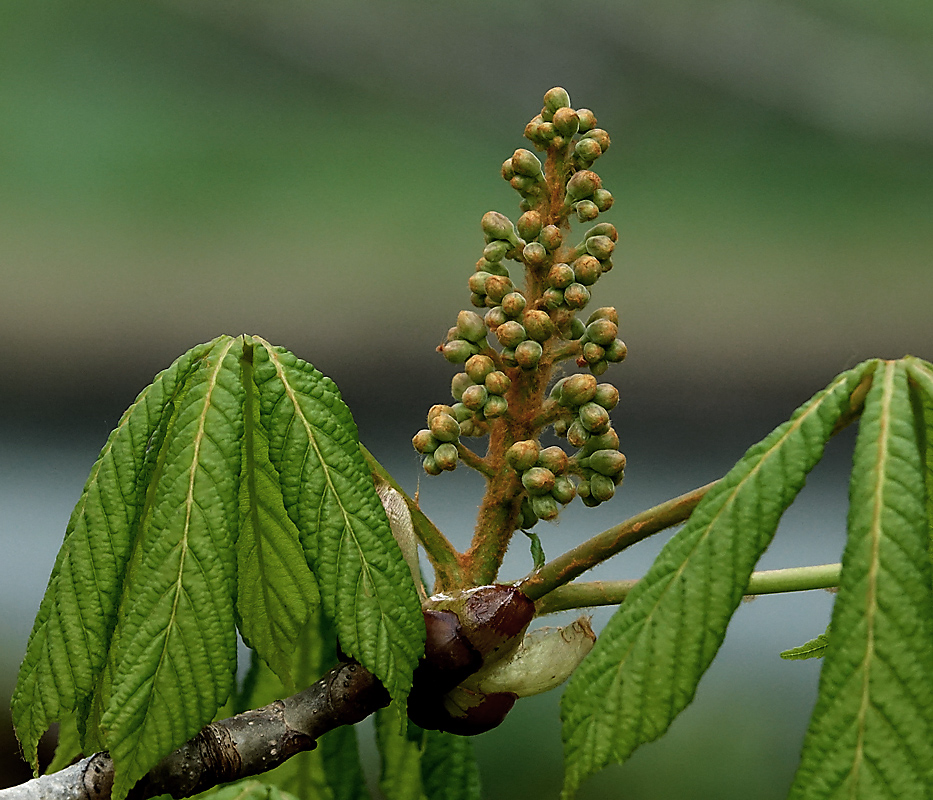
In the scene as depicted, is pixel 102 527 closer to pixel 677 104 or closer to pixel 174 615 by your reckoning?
pixel 174 615

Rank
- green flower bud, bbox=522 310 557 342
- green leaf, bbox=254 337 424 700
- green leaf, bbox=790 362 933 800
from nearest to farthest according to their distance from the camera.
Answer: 1. green leaf, bbox=790 362 933 800
2. green leaf, bbox=254 337 424 700
3. green flower bud, bbox=522 310 557 342

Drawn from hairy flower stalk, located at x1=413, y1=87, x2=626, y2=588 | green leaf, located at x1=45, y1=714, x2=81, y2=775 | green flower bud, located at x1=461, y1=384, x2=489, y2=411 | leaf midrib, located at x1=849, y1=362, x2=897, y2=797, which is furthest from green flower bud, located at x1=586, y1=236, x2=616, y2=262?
green leaf, located at x1=45, y1=714, x2=81, y2=775

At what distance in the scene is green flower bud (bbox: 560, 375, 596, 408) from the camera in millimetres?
528

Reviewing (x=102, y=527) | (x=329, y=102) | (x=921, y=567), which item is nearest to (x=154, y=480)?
(x=102, y=527)

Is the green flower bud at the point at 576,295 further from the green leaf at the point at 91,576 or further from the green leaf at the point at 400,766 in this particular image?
the green leaf at the point at 400,766

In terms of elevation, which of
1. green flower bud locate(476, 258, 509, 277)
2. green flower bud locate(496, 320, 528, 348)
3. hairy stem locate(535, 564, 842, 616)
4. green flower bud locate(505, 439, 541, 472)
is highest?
green flower bud locate(476, 258, 509, 277)

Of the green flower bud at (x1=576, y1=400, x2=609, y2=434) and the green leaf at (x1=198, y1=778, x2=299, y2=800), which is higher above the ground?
the green flower bud at (x1=576, y1=400, x2=609, y2=434)

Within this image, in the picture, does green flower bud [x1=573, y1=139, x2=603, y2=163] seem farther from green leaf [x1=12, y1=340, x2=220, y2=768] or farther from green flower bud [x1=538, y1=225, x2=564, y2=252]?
green leaf [x1=12, y1=340, x2=220, y2=768]

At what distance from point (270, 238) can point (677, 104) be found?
0.84 metres

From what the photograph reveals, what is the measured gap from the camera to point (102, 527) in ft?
1.47

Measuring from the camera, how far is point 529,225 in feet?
1.76

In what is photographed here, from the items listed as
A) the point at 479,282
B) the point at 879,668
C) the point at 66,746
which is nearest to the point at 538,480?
the point at 479,282

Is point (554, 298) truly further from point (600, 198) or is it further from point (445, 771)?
point (445, 771)

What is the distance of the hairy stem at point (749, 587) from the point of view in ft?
1.65
